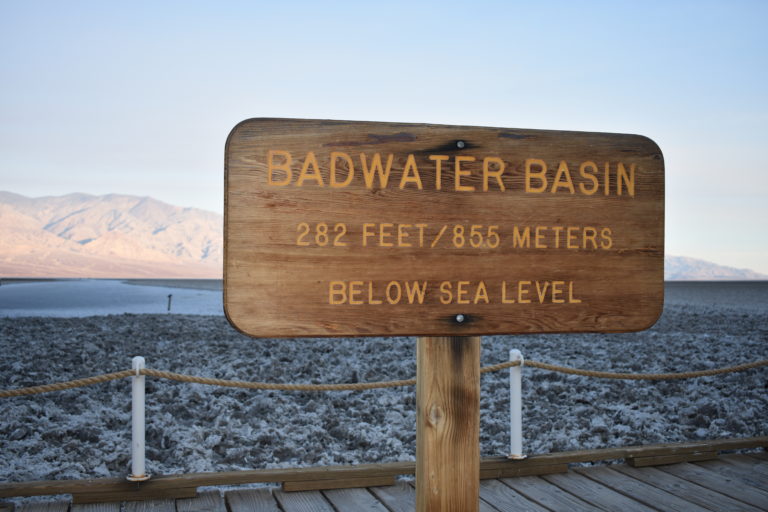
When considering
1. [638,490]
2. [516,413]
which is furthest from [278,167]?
[638,490]

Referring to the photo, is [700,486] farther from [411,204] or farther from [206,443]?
[206,443]

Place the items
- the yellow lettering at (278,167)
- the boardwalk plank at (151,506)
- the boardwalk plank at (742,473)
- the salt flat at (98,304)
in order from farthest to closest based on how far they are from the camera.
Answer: the salt flat at (98,304)
the boardwalk plank at (742,473)
the boardwalk plank at (151,506)
the yellow lettering at (278,167)

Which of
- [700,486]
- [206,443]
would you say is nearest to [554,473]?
[700,486]

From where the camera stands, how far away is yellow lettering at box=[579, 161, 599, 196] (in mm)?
2588

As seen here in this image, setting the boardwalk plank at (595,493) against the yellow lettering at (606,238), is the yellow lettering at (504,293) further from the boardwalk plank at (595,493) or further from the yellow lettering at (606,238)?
the boardwalk plank at (595,493)

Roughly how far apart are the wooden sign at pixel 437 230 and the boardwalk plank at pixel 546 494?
1838 millimetres

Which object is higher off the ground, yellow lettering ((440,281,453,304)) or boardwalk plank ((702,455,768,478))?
yellow lettering ((440,281,453,304))

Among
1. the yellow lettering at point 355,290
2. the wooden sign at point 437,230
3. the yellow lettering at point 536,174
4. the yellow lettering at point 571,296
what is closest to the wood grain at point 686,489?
the wooden sign at point 437,230

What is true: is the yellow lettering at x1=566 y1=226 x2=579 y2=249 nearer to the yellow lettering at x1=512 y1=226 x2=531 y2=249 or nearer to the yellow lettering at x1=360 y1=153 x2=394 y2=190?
the yellow lettering at x1=512 y1=226 x2=531 y2=249

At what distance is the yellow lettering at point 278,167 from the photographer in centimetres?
237

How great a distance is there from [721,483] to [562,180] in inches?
119

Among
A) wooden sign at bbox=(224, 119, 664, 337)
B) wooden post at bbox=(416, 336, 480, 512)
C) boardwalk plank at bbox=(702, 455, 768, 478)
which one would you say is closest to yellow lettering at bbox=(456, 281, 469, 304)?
wooden sign at bbox=(224, 119, 664, 337)

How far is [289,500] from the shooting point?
4152 mm

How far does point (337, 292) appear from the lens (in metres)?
2.42
